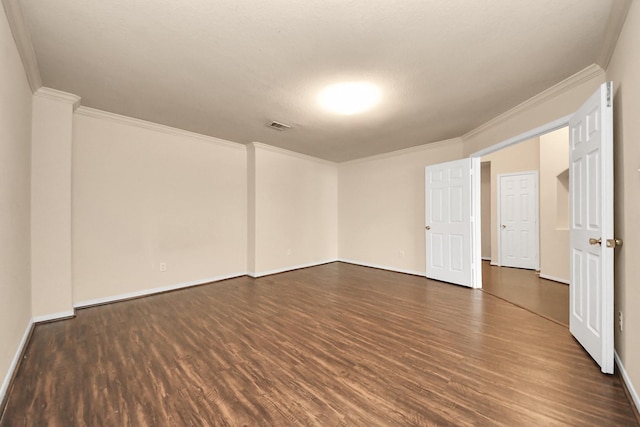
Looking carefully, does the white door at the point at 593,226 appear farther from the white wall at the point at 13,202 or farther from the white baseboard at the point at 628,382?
the white wall at the point at 13,202

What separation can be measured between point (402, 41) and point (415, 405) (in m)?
2.48

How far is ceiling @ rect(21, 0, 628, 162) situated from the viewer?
167cm

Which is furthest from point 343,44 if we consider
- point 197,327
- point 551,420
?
point 197,327

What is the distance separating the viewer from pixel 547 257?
461 centimetres

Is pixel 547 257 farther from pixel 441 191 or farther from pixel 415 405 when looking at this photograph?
pixel 415 405

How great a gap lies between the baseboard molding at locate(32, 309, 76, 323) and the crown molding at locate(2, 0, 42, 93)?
2346 millimetres

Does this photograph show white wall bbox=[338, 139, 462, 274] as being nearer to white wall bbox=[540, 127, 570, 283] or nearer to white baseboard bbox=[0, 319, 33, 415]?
white wall bbox=[540, 127, 570, 283]

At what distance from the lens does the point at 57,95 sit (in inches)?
109

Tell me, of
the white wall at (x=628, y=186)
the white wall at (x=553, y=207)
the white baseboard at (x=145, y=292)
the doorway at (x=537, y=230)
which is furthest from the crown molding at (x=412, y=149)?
the white baseboard at (x=145, y=292)

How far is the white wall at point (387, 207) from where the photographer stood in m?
4.95

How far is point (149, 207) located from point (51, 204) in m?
1.07

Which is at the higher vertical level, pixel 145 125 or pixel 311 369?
pixel 145 125

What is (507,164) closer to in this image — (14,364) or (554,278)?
(554,278)

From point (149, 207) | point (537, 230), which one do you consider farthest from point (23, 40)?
point (537, 230)
